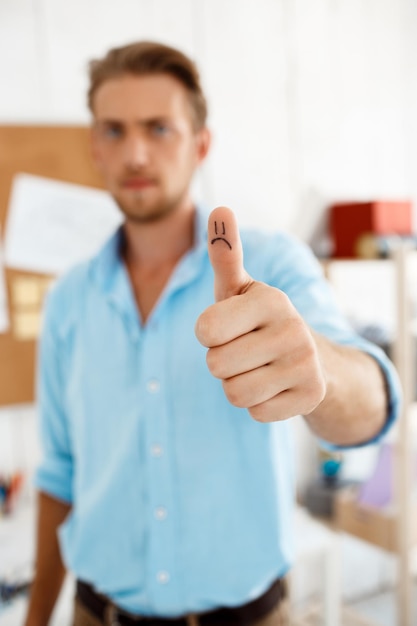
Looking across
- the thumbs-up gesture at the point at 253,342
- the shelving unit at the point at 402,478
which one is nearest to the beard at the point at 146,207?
the thumbs-up gesture at the point at 253,342

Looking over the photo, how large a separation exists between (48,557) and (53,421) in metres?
0.26

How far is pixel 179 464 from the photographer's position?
0.82 metres

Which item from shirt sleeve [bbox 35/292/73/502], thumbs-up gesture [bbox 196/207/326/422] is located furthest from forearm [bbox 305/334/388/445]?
shirt sleeve [bbox 35/292/73/502]

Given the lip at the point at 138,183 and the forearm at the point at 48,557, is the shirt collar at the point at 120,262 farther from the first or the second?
the forearm at the point at 48,557

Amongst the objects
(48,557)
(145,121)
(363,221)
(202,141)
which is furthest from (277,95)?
(48,557)

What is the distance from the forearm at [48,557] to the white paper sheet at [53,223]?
0.67 metres

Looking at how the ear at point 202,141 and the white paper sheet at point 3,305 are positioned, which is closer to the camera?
the ear at point 202,141

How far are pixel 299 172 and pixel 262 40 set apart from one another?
16.6 inches

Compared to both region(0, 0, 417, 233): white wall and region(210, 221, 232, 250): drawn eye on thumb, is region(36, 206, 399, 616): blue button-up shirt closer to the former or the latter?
region(210, 221, 232, 250): drawn eye on thumb

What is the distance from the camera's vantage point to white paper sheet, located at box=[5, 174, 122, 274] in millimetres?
1438

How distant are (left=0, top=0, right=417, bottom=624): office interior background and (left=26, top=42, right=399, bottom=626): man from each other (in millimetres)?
543

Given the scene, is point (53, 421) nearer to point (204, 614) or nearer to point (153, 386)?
point (153, 386)

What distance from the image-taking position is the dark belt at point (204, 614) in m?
0.80

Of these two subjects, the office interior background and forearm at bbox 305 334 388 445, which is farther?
the office interior background
